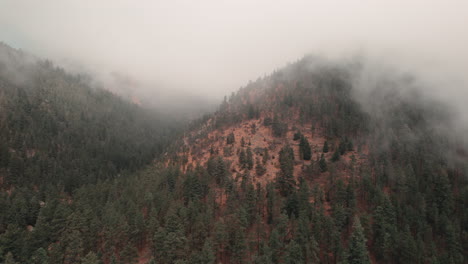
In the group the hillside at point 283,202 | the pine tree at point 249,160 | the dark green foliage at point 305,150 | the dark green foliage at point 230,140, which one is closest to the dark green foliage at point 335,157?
the hillside at point 283,202

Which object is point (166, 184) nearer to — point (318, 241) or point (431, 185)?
point (318, 241)

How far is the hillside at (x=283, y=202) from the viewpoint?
220 feet

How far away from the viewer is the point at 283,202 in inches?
3359

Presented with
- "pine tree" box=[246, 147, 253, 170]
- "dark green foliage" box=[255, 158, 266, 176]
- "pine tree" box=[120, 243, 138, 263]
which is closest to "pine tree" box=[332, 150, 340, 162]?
"dark green foliage" box=[255, 158, 266, 176]

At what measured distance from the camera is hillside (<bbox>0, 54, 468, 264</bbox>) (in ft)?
220

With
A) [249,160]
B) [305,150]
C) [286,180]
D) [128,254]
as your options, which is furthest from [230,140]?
[128,254]

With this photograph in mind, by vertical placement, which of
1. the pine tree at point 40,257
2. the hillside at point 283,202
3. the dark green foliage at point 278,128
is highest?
the dark green foliage at point 278,128

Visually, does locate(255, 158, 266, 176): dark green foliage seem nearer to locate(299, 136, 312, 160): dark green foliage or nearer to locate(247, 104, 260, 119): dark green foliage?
locate(299, 136, 312, 160): dark green foliage

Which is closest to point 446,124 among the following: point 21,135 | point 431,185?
point 431,185

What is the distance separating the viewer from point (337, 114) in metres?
159

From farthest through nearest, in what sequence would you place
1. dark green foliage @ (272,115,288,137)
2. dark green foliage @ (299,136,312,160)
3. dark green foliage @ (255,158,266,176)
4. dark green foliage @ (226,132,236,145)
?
1. dark green foliage @ (272,115,288,137)
2. dark green foliage @ (226,132,236,145)
3. dark green foliage @ (299,136,312,160)
4. dark green foliage @ (255,158,266,176)

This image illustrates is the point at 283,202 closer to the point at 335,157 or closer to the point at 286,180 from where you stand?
the point at 286,180

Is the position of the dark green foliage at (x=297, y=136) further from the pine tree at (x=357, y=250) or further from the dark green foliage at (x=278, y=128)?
the pine tree at (x=357, y=250)

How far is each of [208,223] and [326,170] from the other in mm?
65980
